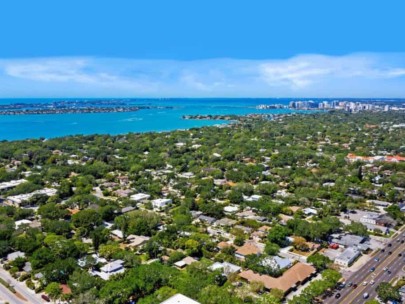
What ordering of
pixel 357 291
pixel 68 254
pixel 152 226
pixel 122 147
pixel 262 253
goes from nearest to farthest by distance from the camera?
pixel 357 291 < pixel 68 254 < pixel 262 253 < pixel 152 226 < pixel 122 147

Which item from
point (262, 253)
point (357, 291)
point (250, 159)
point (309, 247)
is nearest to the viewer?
point (357, 291)

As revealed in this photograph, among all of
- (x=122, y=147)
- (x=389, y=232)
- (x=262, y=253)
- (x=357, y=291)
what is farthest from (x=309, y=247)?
(x=122, y=147)

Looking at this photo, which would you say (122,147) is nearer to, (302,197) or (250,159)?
(250,159)

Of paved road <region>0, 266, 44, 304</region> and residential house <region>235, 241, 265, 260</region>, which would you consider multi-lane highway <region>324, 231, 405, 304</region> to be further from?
paved road <region>0, 266, 44, 304</region>

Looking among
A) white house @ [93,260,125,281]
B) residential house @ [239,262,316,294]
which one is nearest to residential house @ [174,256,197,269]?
white house @ [93,260,125,281]

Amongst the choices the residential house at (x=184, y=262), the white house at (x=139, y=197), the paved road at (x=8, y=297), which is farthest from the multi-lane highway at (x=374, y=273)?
the white house at (x=139, y=197)

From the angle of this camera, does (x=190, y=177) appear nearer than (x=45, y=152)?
Yes

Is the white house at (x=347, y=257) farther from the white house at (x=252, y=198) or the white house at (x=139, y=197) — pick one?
the white house at (x=139, y=197)

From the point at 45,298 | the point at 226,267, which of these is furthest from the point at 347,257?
the point at 45,298
